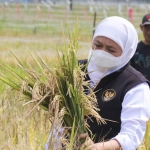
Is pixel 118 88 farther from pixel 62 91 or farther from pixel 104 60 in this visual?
pixel 62 91

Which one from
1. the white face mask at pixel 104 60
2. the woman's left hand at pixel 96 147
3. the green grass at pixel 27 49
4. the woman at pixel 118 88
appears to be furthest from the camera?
the green grass at pixel 27 49

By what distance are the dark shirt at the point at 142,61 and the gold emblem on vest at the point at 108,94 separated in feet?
9.27

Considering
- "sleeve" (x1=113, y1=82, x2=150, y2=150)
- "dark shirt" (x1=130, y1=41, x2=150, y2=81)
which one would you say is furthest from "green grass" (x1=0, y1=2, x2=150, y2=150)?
"dark shirt" (x1=130, y1=41, x2=150, y2=81)

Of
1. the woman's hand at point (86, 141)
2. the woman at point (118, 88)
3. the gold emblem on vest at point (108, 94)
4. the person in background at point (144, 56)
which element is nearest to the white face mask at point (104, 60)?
the woman at point (118, 88)

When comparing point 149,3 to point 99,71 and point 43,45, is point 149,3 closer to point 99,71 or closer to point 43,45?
point 43,45

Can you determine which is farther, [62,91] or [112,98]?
[112,98]

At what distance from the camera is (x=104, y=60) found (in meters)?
3.08

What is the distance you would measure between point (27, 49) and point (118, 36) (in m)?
0.46

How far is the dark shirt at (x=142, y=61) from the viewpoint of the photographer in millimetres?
5980

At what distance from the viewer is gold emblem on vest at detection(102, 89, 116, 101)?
121 inches

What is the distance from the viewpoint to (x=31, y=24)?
23.8 m

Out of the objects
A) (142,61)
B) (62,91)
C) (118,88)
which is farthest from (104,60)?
(142,61)

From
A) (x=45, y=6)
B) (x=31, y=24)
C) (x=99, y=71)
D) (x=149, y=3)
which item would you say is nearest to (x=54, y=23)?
(x=31, y=24)

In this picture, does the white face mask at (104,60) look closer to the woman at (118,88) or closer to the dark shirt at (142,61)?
the woman at (118,88)
